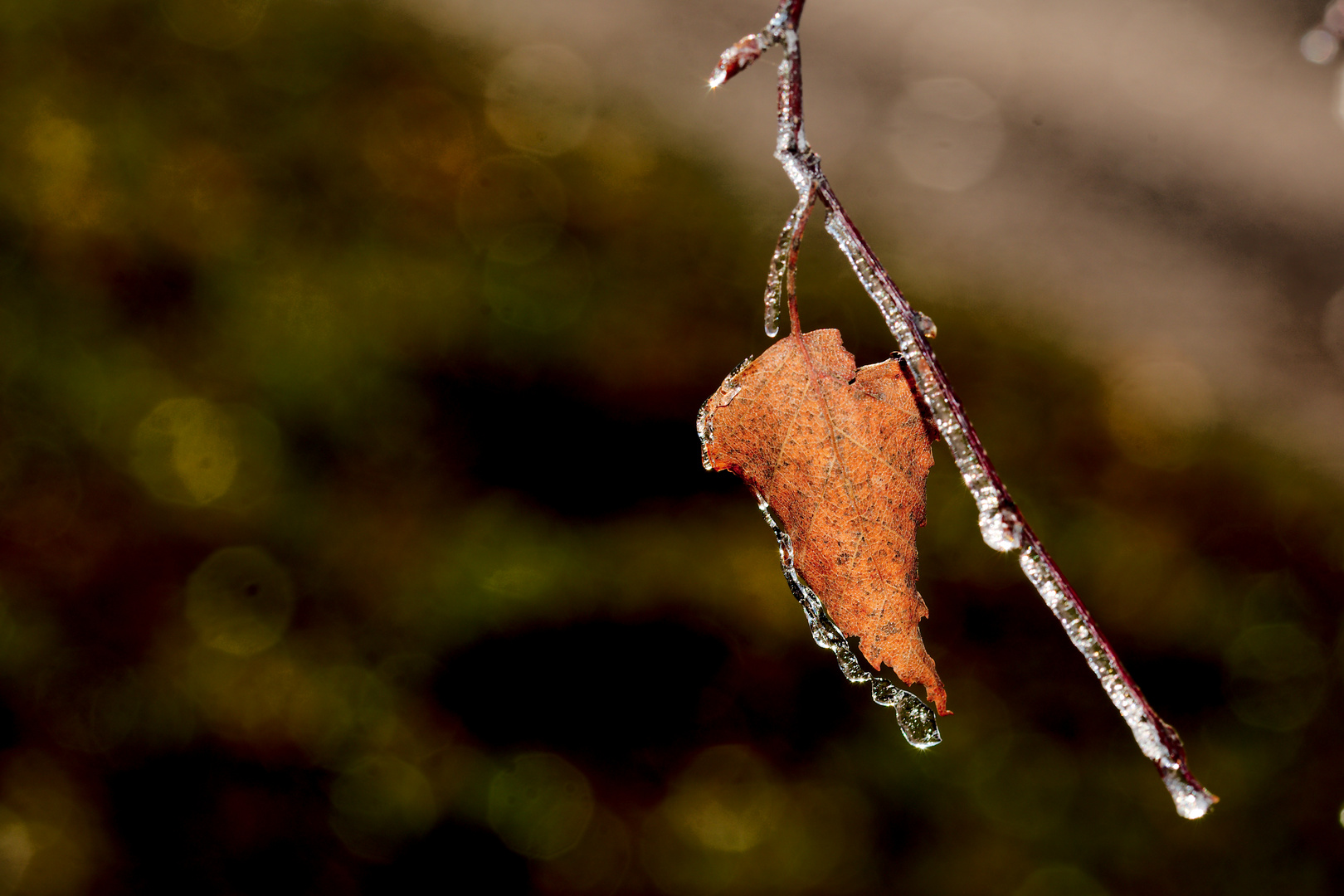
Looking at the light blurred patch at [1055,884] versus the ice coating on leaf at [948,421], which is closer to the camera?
the ice coating on leaf at [948,421]

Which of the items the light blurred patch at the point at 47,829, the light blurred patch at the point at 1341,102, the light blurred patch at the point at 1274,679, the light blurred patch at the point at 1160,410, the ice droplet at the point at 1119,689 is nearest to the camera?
the ice droplet at the point at 1119,689

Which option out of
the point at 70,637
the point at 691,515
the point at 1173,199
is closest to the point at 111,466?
the point at 70,637

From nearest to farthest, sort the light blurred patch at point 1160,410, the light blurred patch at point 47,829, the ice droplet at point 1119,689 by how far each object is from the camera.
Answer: the ice droplet at point 1119,689 → the light blurred patch at point 47,829 → the light blurred patch at point 1160,410

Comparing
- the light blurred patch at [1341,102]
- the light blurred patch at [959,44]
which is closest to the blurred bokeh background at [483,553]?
the light blurred patch at [959,44]

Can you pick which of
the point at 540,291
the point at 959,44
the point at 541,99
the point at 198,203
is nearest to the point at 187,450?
the point at 198,203

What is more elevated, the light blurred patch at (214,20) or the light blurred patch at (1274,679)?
the light blurred patch at (214,20)

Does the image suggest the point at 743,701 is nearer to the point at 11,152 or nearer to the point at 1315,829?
the point at 1315,829

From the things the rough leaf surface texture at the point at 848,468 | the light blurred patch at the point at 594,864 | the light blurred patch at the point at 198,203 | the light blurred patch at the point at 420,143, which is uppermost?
the light blurred patch at the point at 420,143

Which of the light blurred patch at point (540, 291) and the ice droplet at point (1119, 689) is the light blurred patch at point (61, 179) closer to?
the light blurred patch at point (540, 291)
